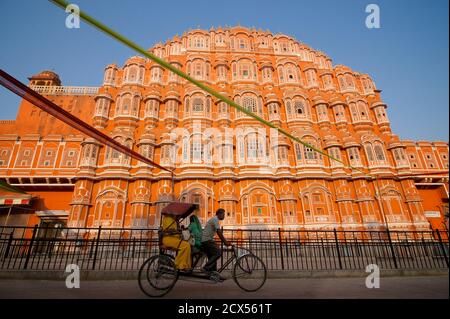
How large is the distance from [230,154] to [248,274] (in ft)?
47.1

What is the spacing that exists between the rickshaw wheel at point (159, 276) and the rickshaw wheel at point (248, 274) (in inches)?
51.7

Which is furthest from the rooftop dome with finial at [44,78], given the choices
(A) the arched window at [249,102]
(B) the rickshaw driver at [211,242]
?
(B) the rickshaw driver at [211,242]

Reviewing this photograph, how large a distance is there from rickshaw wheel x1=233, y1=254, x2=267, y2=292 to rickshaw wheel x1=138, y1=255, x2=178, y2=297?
51.7 inches

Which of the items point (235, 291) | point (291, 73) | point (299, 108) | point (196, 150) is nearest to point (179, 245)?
point (235, 291)

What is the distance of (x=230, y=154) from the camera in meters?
18.9

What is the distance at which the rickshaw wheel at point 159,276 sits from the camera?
4.57m

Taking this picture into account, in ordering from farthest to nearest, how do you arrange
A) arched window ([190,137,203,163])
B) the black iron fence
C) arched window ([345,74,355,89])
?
arched window ([345,74,355,89]) < arched window ([190,137,203,163]) < the black iron fence

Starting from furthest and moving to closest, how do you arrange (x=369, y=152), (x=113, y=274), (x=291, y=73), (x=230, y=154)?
(x=291, y=73) → (x=369, y=152) → (x=230, y=154) → (x=113, y=274)

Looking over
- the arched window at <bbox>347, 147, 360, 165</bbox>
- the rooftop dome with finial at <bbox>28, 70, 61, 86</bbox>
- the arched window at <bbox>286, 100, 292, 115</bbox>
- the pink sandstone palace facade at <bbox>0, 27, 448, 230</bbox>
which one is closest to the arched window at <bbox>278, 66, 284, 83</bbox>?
the pink sandstone palace facade at <bbox>0, 27, 448, 230</bbox>

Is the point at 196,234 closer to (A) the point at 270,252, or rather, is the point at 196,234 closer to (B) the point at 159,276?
(B) the point at 159,276

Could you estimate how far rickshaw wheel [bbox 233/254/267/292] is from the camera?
481 centimetres

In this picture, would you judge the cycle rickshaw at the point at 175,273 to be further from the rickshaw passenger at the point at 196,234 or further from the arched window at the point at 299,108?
the arched window at the point at 299,108

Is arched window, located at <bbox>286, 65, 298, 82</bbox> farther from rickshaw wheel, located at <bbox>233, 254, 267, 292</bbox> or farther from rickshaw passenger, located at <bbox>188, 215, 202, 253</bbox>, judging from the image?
rickshaw wheel, located at <bbox>233, 254, 267, 292</bbox>
